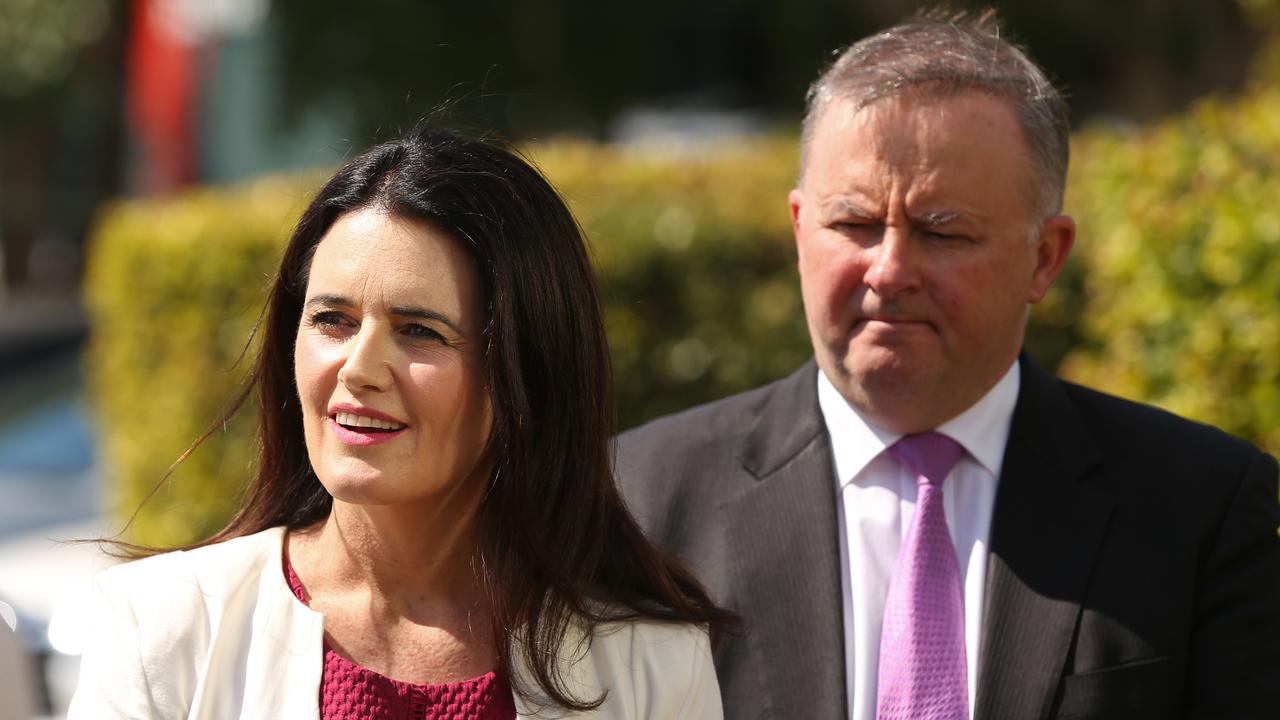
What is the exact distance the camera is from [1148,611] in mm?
2674

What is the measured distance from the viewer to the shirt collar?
283 cm

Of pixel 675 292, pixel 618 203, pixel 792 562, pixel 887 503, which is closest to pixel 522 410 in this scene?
pixel 792 562

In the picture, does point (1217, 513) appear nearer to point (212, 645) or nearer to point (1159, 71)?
point (212, 645)

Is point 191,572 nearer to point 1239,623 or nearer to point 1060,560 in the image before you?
point 1060,560

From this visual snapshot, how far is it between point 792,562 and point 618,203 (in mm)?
3860

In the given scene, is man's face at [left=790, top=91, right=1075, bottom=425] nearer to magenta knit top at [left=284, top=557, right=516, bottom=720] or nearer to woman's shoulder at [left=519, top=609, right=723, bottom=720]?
woman's shoulder at [left=519, top=609, right=723, bottom=720]

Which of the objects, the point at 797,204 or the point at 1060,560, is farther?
the point at 797,204

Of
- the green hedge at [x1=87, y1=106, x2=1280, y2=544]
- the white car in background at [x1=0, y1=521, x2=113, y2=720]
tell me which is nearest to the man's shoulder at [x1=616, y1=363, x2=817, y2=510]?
the green hedge at [x1=87, y1=106, x2=1280, y2=544]

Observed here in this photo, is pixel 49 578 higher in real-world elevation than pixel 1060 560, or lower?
lower

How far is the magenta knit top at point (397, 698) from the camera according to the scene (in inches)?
87.2

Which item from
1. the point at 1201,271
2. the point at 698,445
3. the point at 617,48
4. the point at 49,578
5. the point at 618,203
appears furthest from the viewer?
the point at 617,48

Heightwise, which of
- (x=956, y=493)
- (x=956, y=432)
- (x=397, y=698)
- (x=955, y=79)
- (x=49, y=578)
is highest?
(x=955, y=79)

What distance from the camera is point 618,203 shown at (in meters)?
6.48

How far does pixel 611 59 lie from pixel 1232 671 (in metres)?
13.3
